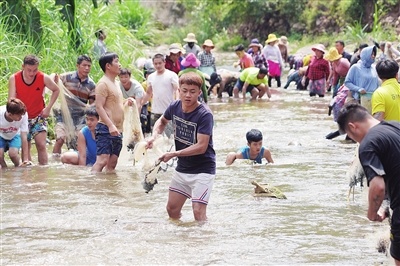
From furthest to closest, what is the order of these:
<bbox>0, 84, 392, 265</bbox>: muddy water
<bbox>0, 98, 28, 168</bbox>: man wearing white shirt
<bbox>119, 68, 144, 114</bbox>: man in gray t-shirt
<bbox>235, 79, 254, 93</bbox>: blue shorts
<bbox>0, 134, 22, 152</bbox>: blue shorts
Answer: <bbox>235, 79, 254, 93</bbox>: blue shorts, <bbox>119, 68, 144, 114</bbox>: man in gray t-shirt, <bbox>0, 134, 22, 152</bbox>: blue shorts, <bbox>0, 98, 28, 168</bbox>: man wearing white shirt, <bbox>0, 84, 392, 265</bbox>: muddy water

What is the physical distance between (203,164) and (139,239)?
2.79ft

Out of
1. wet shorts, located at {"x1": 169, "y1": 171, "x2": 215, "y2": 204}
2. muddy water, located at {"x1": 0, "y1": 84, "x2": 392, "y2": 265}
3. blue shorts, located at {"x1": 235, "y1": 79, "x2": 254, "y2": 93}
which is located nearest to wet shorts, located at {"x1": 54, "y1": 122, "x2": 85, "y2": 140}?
muddy water, located at {"x1": 0, "y1": 84, "x2": 392, "y2": 265}

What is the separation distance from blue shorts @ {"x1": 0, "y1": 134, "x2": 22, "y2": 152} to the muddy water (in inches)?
12.6

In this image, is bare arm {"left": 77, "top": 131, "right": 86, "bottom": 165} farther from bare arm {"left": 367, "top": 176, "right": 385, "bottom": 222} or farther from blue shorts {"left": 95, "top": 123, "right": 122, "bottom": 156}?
bare arm {"left": 367, "top": 176, "right": 385, "bottom": 222}

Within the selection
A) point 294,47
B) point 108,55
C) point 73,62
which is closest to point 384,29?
point 294,47

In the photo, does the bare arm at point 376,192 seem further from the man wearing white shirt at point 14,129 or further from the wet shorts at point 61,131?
the wet shorts at point 61,131

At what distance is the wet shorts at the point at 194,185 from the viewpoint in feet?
25.1

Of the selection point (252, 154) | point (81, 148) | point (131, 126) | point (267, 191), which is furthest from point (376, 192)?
point (81, 148)

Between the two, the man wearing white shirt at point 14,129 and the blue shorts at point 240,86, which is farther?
the blue shorts at point 240,86

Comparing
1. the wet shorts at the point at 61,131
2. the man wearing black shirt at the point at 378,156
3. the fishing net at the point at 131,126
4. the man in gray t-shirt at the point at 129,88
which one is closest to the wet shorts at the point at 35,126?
the wet shorts at the point at 61,131

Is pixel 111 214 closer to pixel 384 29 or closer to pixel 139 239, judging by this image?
pixel 139 239

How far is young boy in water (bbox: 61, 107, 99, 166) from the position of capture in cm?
1112

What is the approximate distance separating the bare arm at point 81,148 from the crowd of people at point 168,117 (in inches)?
0.5

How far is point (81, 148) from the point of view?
11.4m
